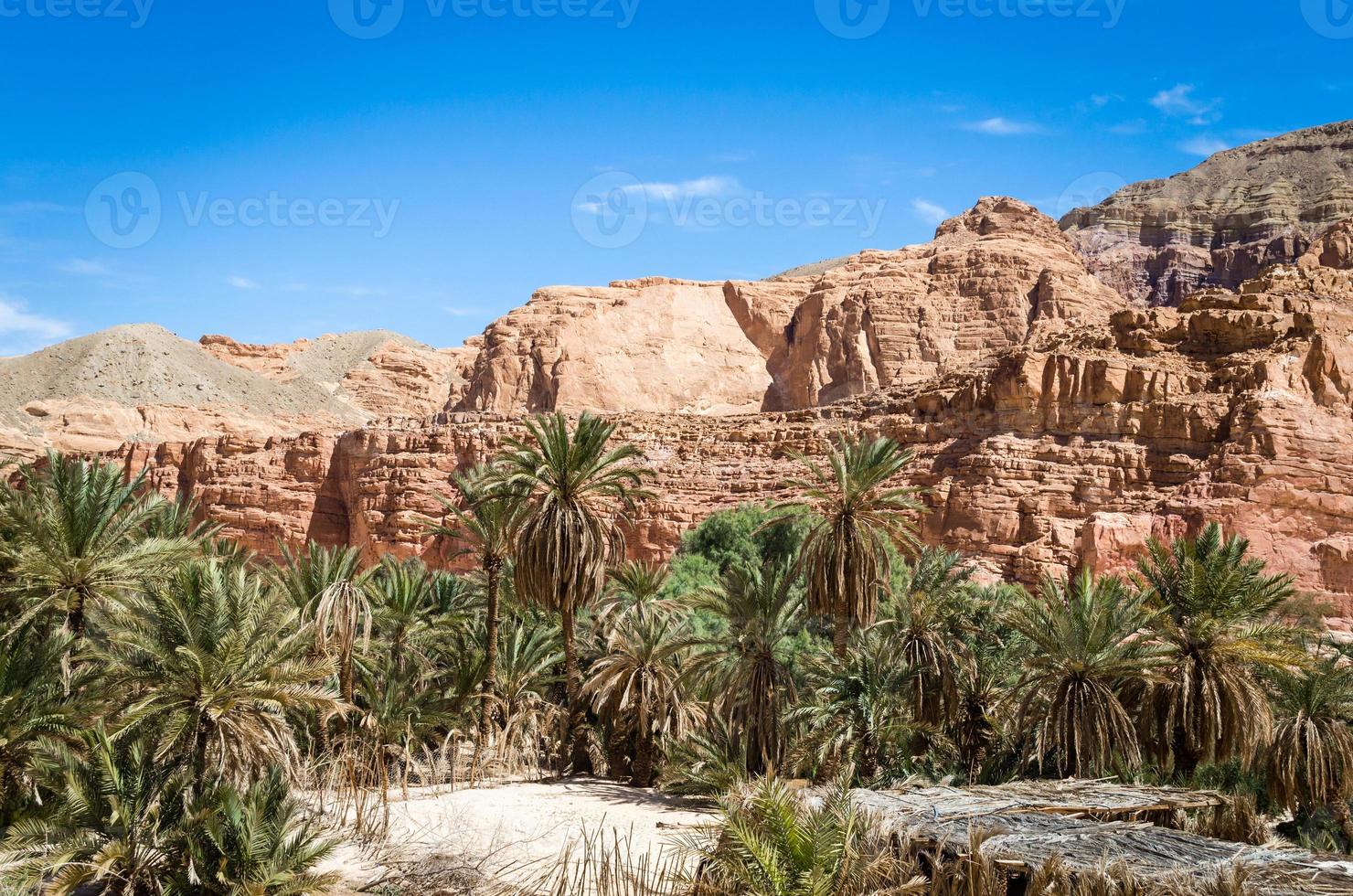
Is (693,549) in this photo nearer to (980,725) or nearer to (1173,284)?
(980,725)

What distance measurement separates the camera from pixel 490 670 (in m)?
23.9

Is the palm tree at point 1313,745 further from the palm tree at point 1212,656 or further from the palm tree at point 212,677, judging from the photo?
the palm tree at point 212,677

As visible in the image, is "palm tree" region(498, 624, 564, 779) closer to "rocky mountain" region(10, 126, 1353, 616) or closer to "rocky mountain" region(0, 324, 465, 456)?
"rocky mountain" region(10, 126, 1353, 616)

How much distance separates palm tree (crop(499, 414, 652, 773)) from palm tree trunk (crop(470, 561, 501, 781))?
1577 mm

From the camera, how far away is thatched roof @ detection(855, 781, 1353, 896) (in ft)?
38.7

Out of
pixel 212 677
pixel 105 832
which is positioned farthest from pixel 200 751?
pixel 105 832

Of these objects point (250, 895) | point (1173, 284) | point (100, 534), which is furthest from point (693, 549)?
point (1173, 284)

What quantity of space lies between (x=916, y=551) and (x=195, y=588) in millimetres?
14013

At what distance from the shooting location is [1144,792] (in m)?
15.6

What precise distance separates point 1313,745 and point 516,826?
1482cm

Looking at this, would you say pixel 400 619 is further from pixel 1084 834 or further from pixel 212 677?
pixel 1084 834

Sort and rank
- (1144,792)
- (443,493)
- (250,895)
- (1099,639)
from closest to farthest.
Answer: (250,895)
(1144,792)
(1099,639)
(443,493)

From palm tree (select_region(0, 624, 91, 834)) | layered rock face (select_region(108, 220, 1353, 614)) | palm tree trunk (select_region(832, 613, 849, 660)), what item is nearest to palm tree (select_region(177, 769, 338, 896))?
palm tree (select_region(0, 624, 91, 834))

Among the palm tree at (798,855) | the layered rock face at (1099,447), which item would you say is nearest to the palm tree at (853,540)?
the palm tree at (798,855)
